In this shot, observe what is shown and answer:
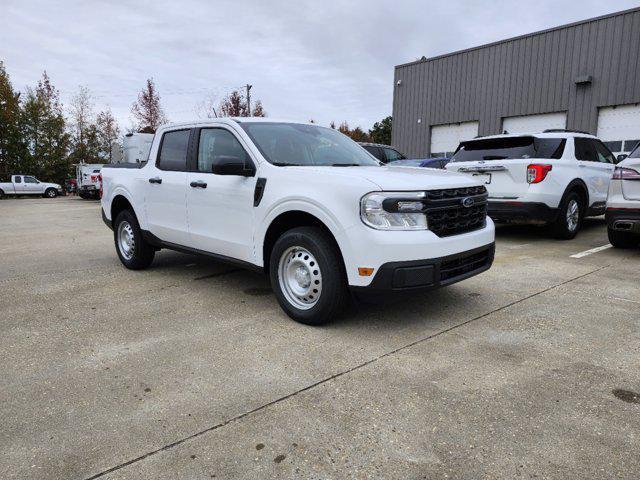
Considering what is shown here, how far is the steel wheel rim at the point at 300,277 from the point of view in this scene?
386cm

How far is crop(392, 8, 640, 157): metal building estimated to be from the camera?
56.0ft

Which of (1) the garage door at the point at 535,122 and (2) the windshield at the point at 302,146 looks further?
(1) the garage door at the point at 535,122

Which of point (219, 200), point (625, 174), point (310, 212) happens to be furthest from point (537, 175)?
point (219, 200)

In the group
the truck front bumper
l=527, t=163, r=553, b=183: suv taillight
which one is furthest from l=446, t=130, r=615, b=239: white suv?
the truck front bumper

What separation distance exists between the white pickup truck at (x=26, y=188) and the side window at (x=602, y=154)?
33710 mm

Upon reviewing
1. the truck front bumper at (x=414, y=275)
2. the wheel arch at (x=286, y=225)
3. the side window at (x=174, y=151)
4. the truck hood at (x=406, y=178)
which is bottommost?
the truck front bumper at (x=414, y=275)

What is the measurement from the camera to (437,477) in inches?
81.7

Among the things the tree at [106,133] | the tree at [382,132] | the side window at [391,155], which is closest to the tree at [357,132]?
the tree at [382,132]

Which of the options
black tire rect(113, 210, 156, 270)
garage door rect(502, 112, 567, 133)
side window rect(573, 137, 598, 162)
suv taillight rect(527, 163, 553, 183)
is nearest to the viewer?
black tire rect(113, 210, 156, 270)

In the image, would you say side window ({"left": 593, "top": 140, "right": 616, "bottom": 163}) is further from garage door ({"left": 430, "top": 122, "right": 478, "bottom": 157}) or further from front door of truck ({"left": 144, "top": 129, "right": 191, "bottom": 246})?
garage door ({"left": 430, "top": 122, "right": 478, "bottom": 157})

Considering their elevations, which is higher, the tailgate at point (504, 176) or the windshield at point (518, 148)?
→ the windshield at point (518, 148)

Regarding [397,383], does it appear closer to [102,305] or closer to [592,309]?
[592,309]

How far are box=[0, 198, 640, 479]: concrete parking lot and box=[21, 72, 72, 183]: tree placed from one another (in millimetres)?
39444

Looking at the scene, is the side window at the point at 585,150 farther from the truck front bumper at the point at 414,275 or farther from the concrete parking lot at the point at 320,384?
the truck front bumper at the point at 414,275
